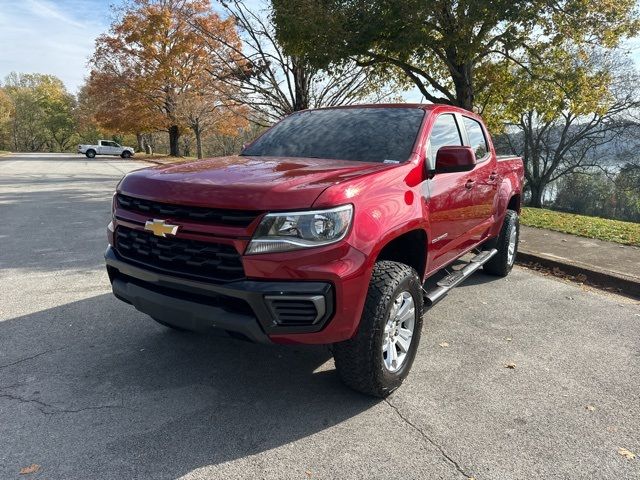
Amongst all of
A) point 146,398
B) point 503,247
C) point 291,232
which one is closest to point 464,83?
point 503,247

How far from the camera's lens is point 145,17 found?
3269cm

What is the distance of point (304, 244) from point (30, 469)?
1693mm

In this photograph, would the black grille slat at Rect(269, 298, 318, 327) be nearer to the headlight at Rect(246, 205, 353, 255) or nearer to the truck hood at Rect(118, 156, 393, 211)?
the headlight at Rect(246, 205, 353, 255)

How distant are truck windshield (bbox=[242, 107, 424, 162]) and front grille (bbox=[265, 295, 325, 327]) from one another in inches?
54.7

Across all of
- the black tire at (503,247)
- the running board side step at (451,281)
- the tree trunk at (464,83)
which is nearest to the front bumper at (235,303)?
the running board side step at (451,281)

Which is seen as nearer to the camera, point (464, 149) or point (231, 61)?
point (464, 149)

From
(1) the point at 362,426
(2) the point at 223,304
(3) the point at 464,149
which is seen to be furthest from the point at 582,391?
(2) the point at 223,304

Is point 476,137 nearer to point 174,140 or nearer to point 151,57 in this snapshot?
point 151,57

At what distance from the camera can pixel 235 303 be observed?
2.52m

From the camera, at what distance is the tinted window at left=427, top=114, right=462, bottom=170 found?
3.59 m

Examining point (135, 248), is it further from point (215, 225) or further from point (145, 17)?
point (145, 17)

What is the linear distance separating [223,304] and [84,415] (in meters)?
1.04

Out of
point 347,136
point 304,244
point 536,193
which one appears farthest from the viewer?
point 536,193

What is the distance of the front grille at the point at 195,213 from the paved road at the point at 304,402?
1.12 meters
